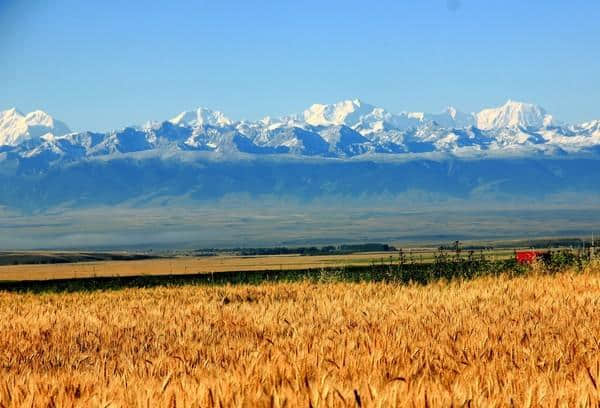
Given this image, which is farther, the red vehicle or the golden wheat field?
the red vehicle

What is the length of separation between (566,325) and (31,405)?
606cm

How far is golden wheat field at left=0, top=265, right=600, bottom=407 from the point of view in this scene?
552 cm

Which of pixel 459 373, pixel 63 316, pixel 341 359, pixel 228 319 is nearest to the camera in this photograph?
pixel 459 373

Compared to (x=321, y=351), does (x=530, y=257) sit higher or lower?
higher

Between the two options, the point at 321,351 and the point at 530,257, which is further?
the point at 530,257

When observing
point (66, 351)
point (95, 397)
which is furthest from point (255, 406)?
point (66, 351)

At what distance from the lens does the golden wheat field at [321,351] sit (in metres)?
5.52

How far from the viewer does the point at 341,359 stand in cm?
758

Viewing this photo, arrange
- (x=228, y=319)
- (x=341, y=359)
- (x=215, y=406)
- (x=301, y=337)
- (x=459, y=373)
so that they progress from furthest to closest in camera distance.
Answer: (x=228, y=319), (x=301, y=337), (x=341, y=359), (x=459, y=373), (x=215, y=406)

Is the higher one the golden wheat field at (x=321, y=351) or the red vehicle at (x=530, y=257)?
the red vehicle at (x=530, y=257)

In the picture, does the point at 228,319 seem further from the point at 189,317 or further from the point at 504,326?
the point at 504,326

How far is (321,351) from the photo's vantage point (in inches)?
320

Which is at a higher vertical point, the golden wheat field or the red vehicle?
the red vehicle

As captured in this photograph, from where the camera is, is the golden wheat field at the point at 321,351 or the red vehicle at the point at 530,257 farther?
the red vehicle at the point at 530,257
